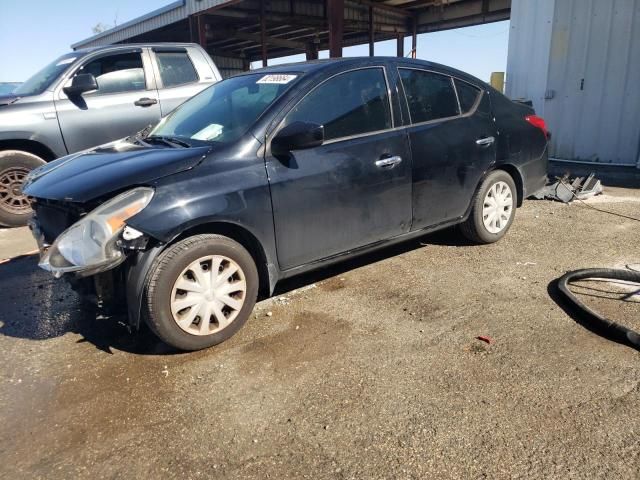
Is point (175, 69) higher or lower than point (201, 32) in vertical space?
lower

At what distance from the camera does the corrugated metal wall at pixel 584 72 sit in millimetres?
7766

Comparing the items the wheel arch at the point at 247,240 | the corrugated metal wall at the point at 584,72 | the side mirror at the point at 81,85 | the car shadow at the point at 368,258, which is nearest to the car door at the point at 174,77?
the side mirror at the point at 81,85

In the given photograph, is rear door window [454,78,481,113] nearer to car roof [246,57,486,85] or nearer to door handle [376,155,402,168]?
car roof [246,57,486,85]

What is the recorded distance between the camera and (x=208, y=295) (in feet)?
9.65

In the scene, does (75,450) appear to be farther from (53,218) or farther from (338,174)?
(338,174)

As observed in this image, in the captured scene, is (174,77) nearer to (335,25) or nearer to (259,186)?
(259,186)

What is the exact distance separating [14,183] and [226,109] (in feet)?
12.0

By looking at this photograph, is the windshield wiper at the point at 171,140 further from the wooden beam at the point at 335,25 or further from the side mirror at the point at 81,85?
the wooden beam at the point at 335,25

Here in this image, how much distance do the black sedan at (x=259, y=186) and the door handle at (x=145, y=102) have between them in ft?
7.91

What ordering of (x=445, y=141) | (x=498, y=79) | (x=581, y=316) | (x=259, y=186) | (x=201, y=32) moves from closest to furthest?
(x=259, y=186) < (x=581, y=316) < (x=445, y=141) < (x=498, y=79) < (x=201, y=32)

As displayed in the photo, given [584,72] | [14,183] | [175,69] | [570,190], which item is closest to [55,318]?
[14,183]

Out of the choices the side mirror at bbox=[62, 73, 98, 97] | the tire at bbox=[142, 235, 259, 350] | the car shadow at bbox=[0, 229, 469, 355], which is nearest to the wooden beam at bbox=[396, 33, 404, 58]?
the side mirror at bbox=[62, 73, 98, 97]

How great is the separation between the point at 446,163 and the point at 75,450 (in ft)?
10.5

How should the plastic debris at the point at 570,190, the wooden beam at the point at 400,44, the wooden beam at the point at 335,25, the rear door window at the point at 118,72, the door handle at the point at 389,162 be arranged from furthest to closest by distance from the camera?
the wooden beam at the point at 400,44, the wooden beam at the point at 335,25, the plastic debris at the point at 570,190, the rear door window at the point at 118,72, the door handle at the point at 389,162
